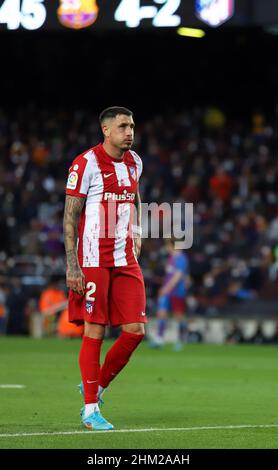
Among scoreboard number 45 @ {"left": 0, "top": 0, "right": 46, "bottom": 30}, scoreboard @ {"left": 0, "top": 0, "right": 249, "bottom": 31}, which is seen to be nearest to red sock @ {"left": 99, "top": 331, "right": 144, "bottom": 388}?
scoreboard @ {"left": 0, "top": 0, "right": 249, "bottom": 31}

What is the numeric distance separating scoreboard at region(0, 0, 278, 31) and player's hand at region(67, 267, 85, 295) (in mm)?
8164

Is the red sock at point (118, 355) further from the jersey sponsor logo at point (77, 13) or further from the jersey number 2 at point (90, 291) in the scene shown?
the jersey sponsor logo at point (77, 13)

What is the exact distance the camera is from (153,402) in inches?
430

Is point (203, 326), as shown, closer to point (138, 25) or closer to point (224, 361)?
point (224, 361)

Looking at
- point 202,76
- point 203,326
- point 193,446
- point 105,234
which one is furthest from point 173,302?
point 202,76

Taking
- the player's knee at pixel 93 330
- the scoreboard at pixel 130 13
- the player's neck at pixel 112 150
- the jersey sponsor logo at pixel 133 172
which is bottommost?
the player's knee at pixel 93 330

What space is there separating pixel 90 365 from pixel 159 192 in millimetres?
20729

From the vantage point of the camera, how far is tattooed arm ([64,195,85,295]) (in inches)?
347

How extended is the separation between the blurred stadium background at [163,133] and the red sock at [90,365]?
328 inches

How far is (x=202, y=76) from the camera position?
1537 inches

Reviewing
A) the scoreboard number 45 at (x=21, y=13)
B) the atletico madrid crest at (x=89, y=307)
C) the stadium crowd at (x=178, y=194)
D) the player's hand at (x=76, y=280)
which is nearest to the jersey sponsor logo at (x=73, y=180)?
the player's hand at (x=76, y=280)

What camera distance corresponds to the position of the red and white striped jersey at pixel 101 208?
9008 millimetres

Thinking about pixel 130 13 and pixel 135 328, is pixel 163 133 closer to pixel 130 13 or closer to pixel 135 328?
pixel 130 13
